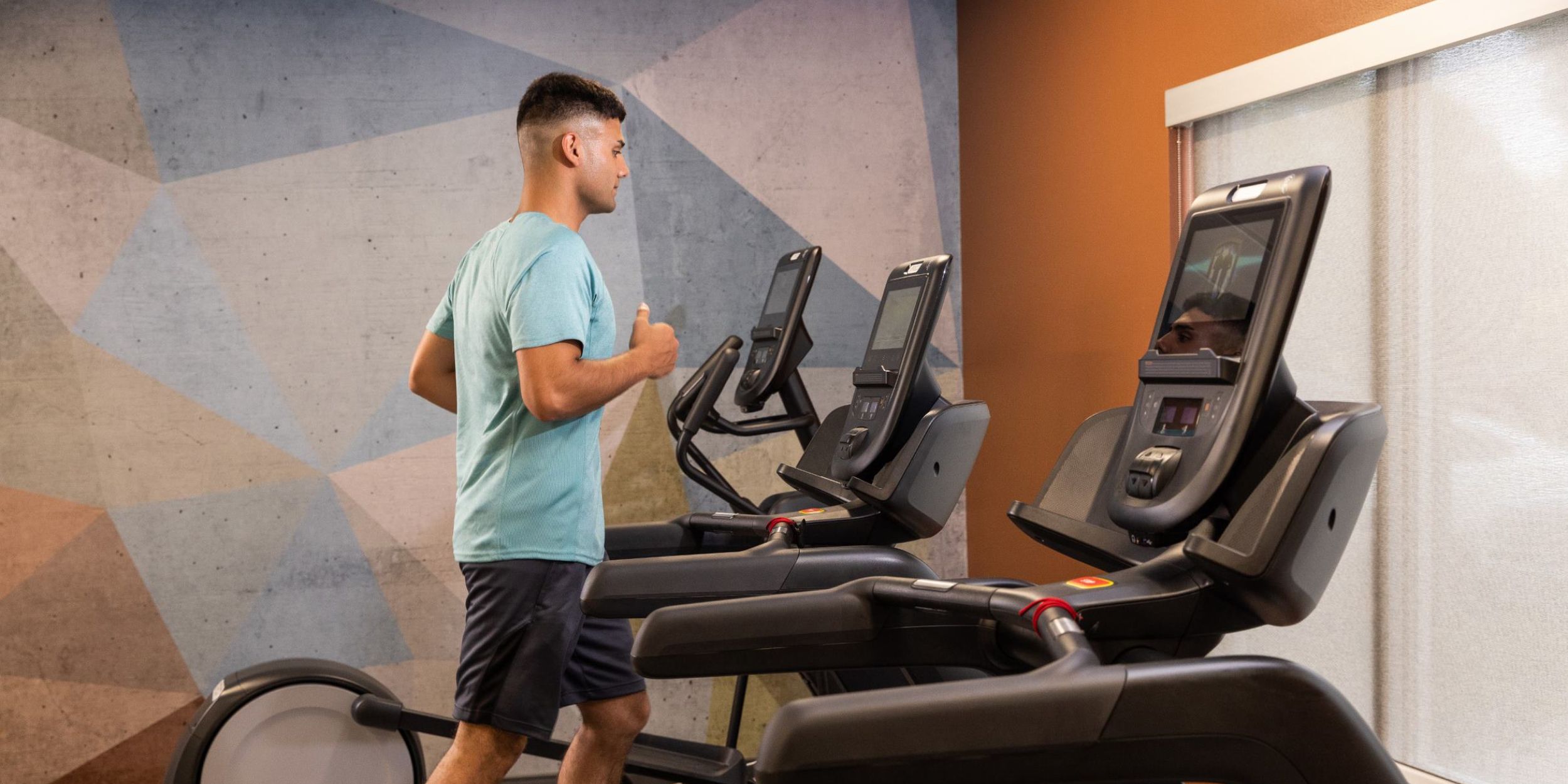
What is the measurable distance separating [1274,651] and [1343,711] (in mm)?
1584

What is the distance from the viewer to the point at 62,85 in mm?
3344

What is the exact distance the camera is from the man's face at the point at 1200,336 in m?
1.29

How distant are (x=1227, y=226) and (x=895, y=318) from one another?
→ 1.00 metres

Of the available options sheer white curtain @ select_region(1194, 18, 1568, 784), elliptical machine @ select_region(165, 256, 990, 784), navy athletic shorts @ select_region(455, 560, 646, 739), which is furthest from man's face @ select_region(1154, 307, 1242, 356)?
navy athletic shorts @ select_region(455, 560, 646, 739)

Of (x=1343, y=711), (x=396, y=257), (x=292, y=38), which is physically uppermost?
(x=292, y=38)

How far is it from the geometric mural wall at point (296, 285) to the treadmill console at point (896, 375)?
1.55 metres

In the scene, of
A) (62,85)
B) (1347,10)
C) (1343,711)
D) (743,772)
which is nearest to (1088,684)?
(1343,711)

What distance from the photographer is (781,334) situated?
2.90 metres

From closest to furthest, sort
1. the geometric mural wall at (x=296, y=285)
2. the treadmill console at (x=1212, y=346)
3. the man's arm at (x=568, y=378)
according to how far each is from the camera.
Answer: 1. the treadmill console at (x=1212, y=346)
2. the man's arm at (x=568, y=378)
3. the geometric mural wall at (x=296, y=285)

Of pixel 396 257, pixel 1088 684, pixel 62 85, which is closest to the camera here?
pixel 1088 684

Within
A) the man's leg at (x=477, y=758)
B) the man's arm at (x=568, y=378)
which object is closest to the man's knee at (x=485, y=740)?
the man's leg at (x=477, y=758)

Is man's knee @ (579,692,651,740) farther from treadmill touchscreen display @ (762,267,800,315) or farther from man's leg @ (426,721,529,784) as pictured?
treadmill touchscreen display @ (762,267,800,315)

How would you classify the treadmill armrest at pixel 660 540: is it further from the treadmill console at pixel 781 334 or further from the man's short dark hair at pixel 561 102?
the man's short dark hair at pixel 561 102

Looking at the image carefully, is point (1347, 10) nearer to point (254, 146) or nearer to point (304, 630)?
point (254, 146)
